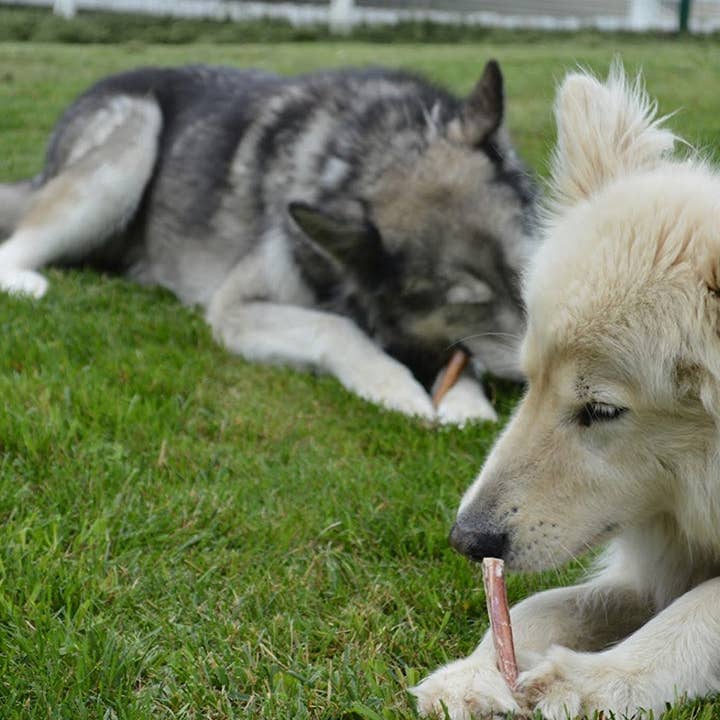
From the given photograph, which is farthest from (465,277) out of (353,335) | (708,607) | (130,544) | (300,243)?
(708,607)

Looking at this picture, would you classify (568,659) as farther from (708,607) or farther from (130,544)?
(130,544)

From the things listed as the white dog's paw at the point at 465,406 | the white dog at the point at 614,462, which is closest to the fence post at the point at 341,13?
the white dog's paw at the point at 465,406

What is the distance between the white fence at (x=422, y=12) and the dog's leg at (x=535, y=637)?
1720 cm

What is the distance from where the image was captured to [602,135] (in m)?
2.81

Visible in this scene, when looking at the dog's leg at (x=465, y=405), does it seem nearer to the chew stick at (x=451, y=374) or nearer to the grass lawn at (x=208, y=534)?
the chew stick at (x=451, y=374)

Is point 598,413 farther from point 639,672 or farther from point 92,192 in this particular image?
point 92,192

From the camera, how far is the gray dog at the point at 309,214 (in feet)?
16.2

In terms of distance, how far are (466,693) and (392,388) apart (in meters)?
2.57

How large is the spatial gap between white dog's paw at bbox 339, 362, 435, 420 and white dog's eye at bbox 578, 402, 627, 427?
2.04 m

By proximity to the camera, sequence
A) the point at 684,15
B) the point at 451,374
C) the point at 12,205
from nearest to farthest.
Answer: the point at 451,374, the point at 12,205, the point at 684,15

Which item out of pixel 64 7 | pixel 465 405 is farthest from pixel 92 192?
pixel 64 7

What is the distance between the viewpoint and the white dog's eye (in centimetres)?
238

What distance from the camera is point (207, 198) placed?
6.23 metres

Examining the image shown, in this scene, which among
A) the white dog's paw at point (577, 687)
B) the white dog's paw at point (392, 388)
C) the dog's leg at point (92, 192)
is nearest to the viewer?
the white dog's paw at point (577, 687)
